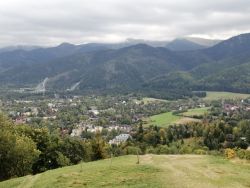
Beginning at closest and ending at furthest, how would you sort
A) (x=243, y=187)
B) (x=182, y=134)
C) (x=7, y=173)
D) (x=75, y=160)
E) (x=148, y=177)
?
1. (x=243, y=187)
2. (x=148, y=177)
3. (x=7, y=173)
4. (x=75, y=160)
5. (x=182, y=134)

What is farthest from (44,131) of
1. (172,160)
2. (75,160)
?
(172,160)

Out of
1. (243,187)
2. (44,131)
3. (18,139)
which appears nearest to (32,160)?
(18,139)

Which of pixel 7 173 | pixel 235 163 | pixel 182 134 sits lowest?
pixel 182 134

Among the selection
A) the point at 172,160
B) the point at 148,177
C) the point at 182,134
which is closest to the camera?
the point at 148,177

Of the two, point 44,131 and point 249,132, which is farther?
point 249,132

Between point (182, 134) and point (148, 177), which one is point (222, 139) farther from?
point (148, 177)

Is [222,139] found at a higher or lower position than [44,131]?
lower
